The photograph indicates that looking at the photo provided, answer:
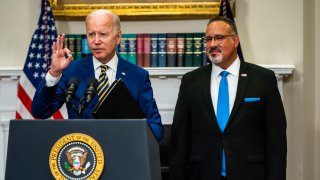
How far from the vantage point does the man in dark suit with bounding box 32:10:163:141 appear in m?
2.16

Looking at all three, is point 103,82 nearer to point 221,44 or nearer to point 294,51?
point 221,44

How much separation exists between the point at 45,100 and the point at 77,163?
2.08 feet

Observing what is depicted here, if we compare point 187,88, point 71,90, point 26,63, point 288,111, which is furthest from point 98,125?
point 288,111

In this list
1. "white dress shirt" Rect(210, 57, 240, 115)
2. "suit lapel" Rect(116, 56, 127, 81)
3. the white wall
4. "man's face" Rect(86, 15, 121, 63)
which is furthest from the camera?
the white wall

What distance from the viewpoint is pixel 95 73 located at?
93.2 inches

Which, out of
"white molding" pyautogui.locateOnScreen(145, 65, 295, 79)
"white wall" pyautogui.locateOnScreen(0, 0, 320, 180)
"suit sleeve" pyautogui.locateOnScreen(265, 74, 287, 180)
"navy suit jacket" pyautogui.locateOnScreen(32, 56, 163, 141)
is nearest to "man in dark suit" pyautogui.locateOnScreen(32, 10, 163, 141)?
"navy suit jacket" pyautogui.locateOnScreen(32, 56, 163, 141)

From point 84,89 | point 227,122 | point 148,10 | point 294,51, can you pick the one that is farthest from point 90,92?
point 294,51

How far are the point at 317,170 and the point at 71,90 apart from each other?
3.10 m

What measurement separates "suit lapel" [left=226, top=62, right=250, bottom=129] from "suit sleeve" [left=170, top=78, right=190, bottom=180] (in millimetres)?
296

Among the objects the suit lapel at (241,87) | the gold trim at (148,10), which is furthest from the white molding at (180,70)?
the suit lapel at (241,87)

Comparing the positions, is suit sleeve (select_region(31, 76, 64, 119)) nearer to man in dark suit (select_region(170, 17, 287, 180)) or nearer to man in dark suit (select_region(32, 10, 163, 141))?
man in dark suit (select_region(32, 10, 163, 141))

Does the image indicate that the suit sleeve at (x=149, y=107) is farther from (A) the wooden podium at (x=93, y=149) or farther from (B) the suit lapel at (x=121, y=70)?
(A) the wooden podium at (x=93, y=149)

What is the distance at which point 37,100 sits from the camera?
2184mm

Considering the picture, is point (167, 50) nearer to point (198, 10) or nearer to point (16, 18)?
point (198, 10)
